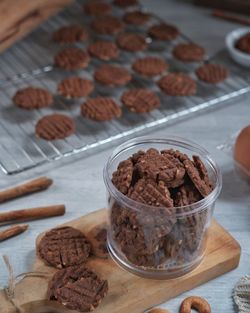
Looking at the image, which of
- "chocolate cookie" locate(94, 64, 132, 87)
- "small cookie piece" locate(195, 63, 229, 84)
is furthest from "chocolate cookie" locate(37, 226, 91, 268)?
"small cookie piece" locate(195, 63, 229, 84)

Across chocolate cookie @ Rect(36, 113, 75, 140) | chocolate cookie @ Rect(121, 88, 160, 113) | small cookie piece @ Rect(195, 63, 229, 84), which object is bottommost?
small cookie piece @ Rect(195, 63, 229, 84)

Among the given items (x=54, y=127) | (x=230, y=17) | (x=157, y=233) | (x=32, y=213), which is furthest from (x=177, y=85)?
(x=157, y=233)

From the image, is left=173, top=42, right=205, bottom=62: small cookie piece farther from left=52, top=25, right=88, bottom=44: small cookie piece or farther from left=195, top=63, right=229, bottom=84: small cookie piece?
left=52, top=25, right=88, bottom=44: small cookie piece

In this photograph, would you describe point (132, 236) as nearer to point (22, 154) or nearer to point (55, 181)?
point (55, 181)

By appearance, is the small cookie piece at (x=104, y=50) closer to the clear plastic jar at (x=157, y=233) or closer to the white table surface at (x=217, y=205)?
the white table surface at (x=217, y=205)

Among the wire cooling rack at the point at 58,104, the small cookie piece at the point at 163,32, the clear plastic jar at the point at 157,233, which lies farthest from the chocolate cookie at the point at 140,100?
the clear plastic jar at the point at 157,233
